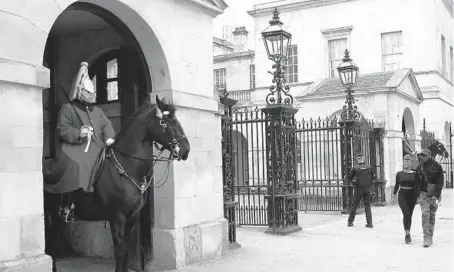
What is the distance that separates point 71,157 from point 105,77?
295 centimetres

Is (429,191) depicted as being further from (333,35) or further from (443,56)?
(443,56)

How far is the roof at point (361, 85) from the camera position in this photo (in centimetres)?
2195

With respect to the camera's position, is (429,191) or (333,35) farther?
(333,35)

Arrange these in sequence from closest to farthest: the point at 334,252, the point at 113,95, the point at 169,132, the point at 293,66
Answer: the point at 169,132
the point at 113,95
the point at 334,252
the point at 293,66

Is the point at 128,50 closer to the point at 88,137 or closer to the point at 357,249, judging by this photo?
the point at 88,137

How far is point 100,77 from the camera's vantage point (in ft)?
30.5

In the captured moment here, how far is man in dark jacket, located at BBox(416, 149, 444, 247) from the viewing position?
10.4 metres

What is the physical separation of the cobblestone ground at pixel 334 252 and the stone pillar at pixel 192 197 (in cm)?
30

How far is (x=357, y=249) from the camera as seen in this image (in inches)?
407

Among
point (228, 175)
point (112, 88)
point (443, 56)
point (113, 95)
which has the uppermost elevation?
point (443, 56)

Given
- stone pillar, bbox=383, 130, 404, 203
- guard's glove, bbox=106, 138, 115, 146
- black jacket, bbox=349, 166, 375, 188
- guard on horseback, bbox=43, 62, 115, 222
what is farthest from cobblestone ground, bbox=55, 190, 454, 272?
stone pillar, bbox=383, 130, 404, 203

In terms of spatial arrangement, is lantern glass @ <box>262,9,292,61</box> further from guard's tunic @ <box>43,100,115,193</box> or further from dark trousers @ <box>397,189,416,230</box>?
guard's tunic @ <box>43,100,115,193</box>

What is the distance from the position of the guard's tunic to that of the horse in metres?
0.14

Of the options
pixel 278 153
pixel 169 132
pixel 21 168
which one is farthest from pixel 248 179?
pixel 21 168
